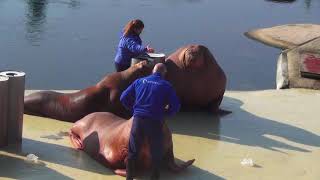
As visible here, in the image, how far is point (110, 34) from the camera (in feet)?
71.6

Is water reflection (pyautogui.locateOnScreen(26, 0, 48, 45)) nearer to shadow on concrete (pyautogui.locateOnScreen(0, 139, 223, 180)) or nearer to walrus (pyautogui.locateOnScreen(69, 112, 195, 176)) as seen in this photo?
walrus (pyautogui.locateOnScreen(69, 112, 195, 176))

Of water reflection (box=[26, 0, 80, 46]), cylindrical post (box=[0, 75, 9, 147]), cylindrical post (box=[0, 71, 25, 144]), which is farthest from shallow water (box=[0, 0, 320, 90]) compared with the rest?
cylindrical post (box=[0, 75, 9, 147])

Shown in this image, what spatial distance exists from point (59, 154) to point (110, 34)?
582 inches

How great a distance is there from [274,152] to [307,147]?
61cm

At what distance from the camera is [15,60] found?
53.5 feet

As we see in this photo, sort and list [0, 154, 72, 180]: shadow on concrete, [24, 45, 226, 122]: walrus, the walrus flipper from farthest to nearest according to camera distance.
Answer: [24, 45, 226, 122]: walrus → the walrus flipper → [0, 154, 72, 180]: shadow on concrete

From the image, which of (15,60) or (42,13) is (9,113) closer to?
(15,60)

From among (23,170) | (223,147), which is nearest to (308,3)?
A: (223,147)

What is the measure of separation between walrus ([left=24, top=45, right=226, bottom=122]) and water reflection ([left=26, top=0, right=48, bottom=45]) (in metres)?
10.5

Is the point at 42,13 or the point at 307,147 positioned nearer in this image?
the point at 307,147

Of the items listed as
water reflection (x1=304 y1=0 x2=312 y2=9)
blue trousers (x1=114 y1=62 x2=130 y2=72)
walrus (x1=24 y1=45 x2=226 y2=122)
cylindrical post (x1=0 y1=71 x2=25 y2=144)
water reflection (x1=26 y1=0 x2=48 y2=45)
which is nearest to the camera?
cylindrical post (x1=0 y1=71 x2=25 y2=144)

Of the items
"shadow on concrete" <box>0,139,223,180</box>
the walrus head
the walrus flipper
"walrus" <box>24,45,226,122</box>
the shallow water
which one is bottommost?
the shallow water

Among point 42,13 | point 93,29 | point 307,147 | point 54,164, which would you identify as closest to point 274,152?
point 307,147

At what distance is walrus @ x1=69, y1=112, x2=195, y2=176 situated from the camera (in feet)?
22.2
